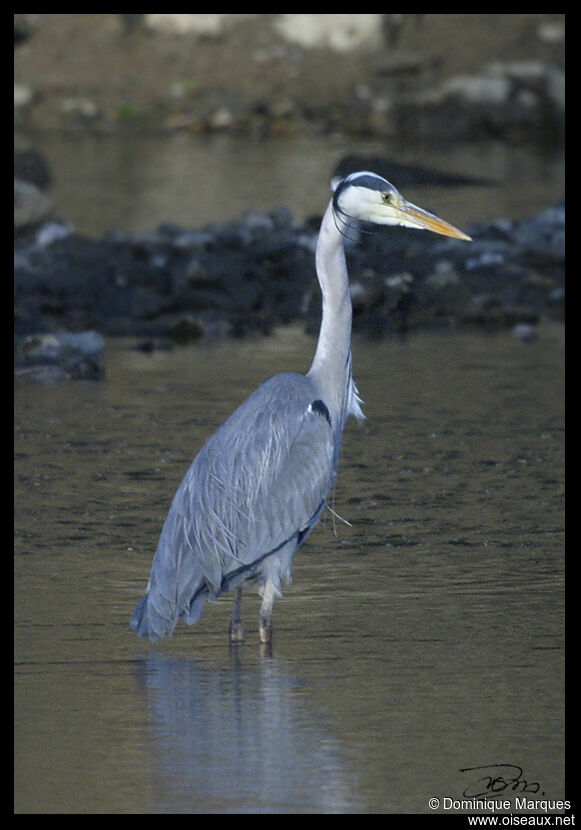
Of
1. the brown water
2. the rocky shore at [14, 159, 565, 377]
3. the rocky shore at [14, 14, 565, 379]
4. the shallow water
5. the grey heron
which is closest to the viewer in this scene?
the brown water

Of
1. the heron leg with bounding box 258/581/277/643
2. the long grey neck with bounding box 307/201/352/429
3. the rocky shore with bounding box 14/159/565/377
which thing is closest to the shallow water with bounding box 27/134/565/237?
the rocky shore with bounding box 14/159/565/377

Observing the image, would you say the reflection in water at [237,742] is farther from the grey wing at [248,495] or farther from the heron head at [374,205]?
the heron head at [374,205]

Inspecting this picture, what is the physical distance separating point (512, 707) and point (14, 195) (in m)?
12.2

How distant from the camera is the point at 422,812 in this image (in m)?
5.32

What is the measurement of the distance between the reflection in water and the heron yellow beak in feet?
6.21

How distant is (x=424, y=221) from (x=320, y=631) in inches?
67.6

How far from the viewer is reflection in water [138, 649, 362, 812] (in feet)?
17.9

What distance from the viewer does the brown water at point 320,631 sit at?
18.6 feet

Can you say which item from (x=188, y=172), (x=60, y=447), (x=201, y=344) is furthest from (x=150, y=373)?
(x=188, y=172)

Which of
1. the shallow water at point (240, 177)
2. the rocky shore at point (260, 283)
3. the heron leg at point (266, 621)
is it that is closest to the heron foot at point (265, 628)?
the heron leg at point (266, 621)

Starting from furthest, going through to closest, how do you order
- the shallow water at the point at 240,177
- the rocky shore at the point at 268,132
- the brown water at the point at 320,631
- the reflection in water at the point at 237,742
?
1. the shallow water at the point at 240,177
2. the rocky shore at the point at 268,132
3. the brown water at the point at 320,631
4. the reflection in water at the point at 237,742
